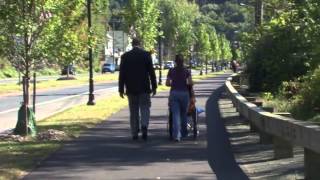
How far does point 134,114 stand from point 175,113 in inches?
30.5

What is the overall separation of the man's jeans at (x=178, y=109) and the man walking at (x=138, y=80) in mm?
488

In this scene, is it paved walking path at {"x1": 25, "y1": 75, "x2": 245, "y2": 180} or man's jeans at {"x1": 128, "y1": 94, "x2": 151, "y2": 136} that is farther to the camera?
man's jeans at {"x1": 128, "y1": 94, "x2": 151, "y2": 136}

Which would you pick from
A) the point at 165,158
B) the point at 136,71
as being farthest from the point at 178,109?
the point at 165,158

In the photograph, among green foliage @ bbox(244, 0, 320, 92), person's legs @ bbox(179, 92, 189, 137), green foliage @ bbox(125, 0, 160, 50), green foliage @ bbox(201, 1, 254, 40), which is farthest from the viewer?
green foliage @ bbox(201, 1, 254, 40)

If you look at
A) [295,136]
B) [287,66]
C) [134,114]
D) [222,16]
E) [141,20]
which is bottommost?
[134,114]

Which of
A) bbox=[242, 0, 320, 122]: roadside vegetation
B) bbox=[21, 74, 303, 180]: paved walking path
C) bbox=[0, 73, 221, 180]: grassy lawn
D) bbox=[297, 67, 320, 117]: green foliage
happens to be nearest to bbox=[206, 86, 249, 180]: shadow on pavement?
bbox=[21, 74, 303, 180]: paved walking path

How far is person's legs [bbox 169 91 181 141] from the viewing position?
43.1ft

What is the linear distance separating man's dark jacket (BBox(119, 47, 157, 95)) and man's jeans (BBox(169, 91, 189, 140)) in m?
0.56

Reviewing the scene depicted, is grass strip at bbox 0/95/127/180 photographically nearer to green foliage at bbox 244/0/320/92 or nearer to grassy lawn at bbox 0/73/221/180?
grassy lawn at bbox 0/73/221/180

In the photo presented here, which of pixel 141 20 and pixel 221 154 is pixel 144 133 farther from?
pixel 141 20

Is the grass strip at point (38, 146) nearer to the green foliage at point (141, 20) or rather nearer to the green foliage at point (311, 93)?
the green foliage at point (311, 93)

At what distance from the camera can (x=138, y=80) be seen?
42.8ft

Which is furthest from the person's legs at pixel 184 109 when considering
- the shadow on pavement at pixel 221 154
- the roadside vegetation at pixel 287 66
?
the roadside vegetation at pixel 287 66

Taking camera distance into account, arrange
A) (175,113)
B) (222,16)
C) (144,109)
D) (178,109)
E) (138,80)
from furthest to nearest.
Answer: (222,16) → (178,109) → (175,113) → (144,109) → (138,80)
